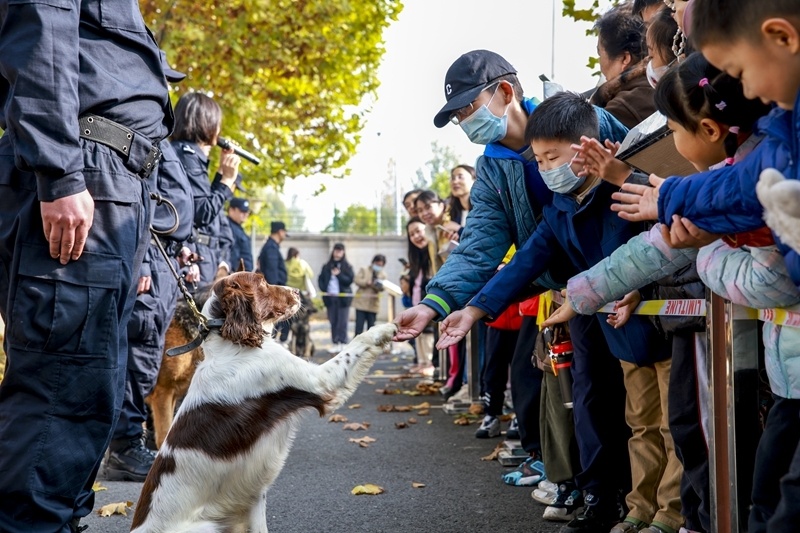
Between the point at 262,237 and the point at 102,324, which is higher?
the point at 262,237

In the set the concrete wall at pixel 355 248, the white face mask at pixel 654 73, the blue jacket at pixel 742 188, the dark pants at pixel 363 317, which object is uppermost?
the concrete wall at pixel 355 248

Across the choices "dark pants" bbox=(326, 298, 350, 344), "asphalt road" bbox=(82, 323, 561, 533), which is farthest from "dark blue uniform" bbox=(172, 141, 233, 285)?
"dark pants" bbox=(326, 298, 350, 344)

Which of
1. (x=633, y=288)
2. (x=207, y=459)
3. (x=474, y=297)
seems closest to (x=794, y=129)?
(x=633, y=288)

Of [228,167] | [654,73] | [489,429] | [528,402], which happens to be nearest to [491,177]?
[654,73]

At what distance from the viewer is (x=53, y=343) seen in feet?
10.6

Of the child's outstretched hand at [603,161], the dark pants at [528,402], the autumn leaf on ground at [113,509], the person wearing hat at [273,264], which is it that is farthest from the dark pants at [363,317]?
the child's outstretched hand at [603,161]

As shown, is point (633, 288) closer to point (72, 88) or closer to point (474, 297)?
point (474, 297)

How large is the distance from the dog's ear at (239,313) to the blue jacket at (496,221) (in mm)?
879

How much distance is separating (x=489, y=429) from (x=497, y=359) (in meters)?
0.66

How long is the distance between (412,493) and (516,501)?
70 centimetres

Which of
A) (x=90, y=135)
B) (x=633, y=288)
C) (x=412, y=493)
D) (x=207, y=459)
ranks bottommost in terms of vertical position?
(x=412, y=493)

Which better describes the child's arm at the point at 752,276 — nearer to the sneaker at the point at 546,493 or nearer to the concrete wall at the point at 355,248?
the sneaker at the point at 546,493

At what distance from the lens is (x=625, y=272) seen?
3.37 metres

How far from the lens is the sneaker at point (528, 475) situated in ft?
18.5
